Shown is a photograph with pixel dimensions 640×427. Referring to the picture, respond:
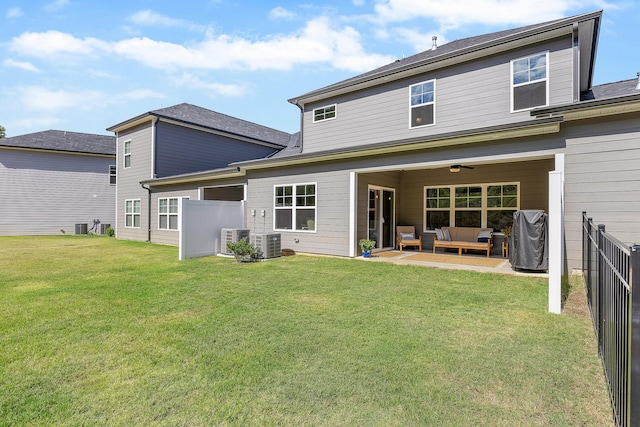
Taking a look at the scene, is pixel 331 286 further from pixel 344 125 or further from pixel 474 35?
pixel 474 35

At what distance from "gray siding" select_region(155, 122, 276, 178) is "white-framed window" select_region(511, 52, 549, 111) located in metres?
13.3

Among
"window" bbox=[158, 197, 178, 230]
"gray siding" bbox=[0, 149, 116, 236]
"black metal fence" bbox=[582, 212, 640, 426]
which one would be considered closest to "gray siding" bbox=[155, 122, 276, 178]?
"window" bbox=[158, 197, 178, 230]

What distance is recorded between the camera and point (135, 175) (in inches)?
623

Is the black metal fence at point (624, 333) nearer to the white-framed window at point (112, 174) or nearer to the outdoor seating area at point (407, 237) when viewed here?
the outdoor seating area at point (407, 237)

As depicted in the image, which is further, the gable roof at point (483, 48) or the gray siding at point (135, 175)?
the gray siding at point (135, 175)

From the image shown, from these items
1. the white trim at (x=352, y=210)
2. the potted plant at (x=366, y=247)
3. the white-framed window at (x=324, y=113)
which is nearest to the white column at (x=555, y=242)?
Result: the potted plant at (x=366, y=247)

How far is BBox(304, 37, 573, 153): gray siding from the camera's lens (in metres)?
8.01

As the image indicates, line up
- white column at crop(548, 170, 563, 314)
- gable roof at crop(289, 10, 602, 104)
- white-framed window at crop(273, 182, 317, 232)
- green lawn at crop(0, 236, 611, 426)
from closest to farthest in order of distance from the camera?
green lawn at crop(0, 236, 611, 426), white column at crop(548, 170, 563, 314), gable roof at crop(289, 10, 602, 104), white-framed window at crop(273, 182, 317, 232)

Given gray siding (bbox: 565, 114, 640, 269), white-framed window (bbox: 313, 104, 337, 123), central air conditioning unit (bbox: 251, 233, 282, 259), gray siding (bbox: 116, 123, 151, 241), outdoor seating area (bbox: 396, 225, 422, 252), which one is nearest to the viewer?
gray siding (bbox: 565, 114, 640, 269)

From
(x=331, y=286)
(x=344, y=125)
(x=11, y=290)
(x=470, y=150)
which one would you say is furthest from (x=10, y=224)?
(x=470, y=150)

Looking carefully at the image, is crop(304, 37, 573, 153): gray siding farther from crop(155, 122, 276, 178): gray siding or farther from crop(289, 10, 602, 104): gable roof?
crop(155, 122, 276, 178): gray siding

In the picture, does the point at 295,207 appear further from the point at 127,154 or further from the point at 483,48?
the point at 127,154

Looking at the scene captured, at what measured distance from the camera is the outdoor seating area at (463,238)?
9.16 m

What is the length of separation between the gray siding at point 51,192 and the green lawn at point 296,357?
52.7 feet
